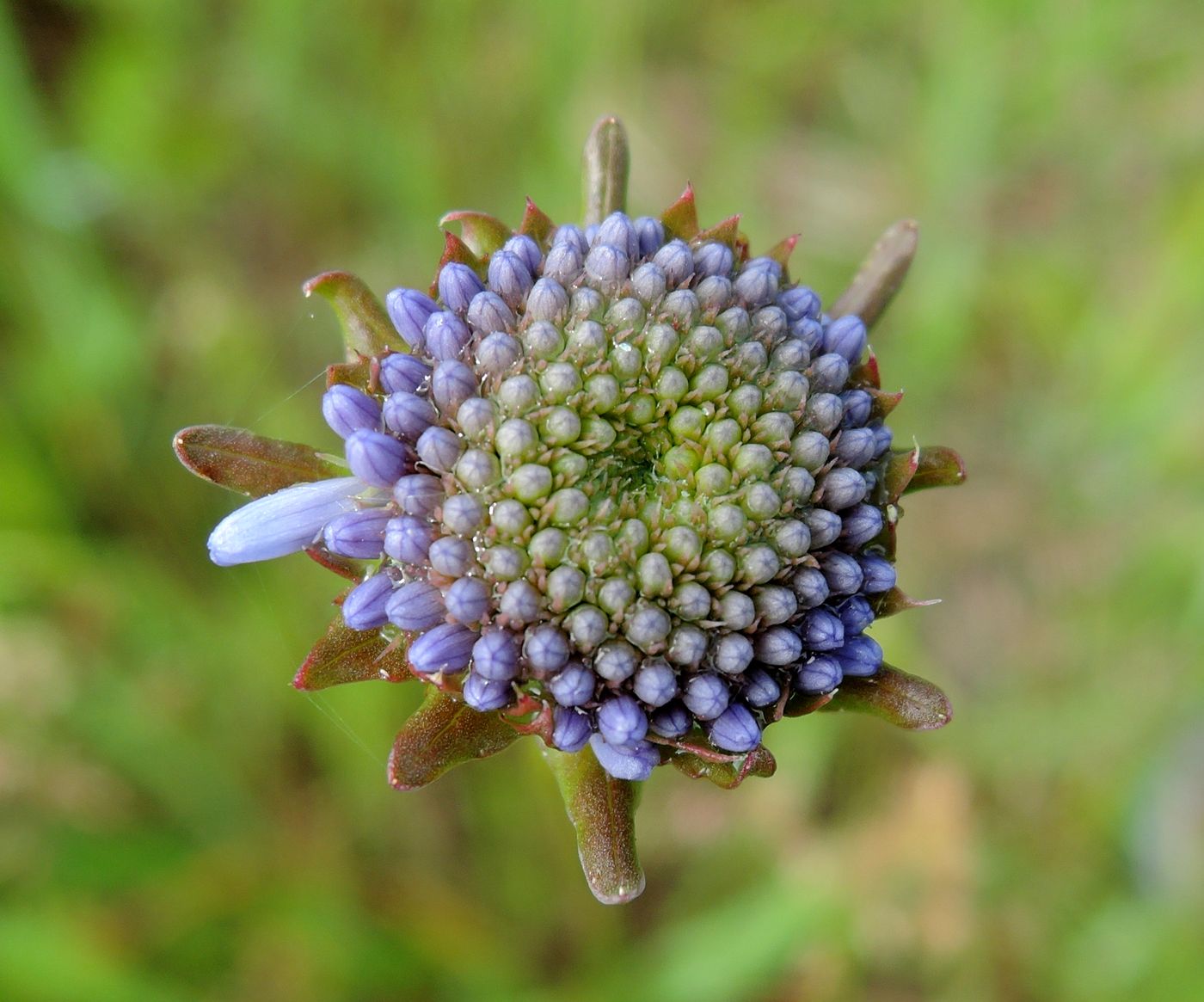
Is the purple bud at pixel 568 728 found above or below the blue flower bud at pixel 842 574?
below

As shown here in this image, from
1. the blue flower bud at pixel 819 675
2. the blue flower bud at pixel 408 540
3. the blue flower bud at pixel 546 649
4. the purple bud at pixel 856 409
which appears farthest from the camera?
the purple bud at pixel 856 409

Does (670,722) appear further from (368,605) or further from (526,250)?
(526,250)

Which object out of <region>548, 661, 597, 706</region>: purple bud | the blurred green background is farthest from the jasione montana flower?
the blurred green background

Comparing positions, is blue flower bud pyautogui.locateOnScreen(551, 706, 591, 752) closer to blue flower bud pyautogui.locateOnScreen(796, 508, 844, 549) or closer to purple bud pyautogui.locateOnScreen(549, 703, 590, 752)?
purple bud pyautogui.locateOnScreen(549, 703, 590, 752)

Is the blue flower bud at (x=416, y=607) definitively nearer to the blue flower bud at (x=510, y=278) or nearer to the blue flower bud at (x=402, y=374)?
the blue flower bud at (x=402, y=374)

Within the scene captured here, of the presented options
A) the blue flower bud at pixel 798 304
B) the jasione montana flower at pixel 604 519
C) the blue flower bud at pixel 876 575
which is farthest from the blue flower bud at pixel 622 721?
the blue flower bud at pixel 798 304

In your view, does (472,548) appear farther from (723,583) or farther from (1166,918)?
(1166,918)
